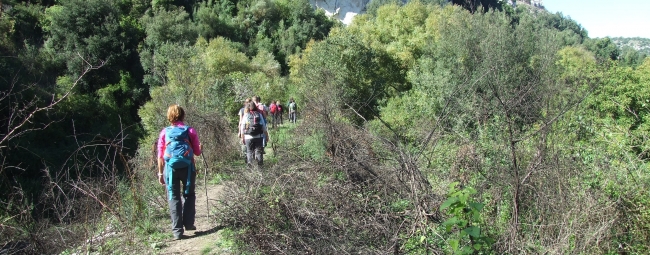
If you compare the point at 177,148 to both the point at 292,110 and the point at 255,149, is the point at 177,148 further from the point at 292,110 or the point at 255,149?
the point at 292,110

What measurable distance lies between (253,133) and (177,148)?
268cm

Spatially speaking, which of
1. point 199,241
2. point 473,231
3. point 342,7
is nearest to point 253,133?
point 199,241

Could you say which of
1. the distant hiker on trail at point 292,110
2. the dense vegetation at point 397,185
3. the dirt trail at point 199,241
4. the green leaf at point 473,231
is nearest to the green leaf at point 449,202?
the dense vegetation at point 397,185

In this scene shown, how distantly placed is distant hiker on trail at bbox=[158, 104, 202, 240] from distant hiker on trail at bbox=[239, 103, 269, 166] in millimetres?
2430

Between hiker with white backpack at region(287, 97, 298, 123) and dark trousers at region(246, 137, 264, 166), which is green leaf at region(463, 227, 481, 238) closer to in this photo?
dark trousers at region(246, 137, 264, 166)

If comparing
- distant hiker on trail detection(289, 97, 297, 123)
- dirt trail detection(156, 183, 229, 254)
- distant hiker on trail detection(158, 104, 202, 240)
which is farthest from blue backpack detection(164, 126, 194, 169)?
distant hiker on trail detection(289, 97, 297, 123)

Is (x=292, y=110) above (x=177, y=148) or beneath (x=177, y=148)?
beneath

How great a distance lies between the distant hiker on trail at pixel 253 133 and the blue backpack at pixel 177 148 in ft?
8.29

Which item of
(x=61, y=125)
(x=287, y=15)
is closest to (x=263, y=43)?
(x=287, y=15)

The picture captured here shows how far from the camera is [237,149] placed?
31.3ft

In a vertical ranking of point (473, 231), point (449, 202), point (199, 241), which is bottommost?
point (199, 241)

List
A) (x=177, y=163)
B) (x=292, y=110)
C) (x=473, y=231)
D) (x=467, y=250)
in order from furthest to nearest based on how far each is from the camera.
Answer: (x=292, y=110) → (x=177, y=163) → (x=467, y=250) → (x=473, y=231)

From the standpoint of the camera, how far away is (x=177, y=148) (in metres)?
4.50

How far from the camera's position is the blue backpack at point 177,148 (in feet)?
14.7
